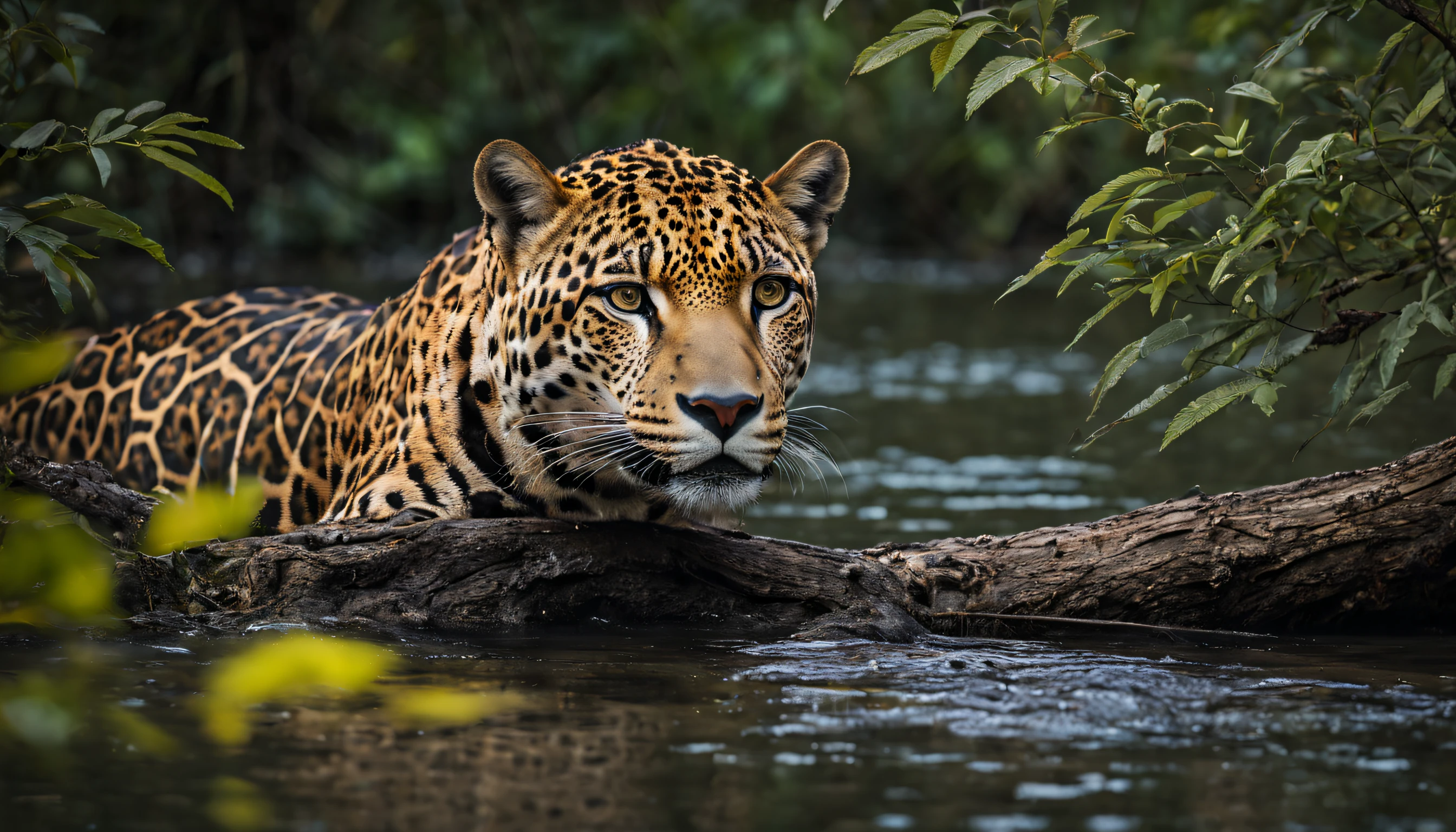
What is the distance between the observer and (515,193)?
5.14 metres

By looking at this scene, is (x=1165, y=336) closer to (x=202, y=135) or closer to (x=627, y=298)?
(x=627, y=298)

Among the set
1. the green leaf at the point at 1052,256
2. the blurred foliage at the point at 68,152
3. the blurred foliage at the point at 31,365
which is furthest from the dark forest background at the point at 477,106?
the blurred foliage at the point at 31,365

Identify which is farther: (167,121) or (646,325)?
(646,325)

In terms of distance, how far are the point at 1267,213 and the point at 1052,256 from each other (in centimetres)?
67

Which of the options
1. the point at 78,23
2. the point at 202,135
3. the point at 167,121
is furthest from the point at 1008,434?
the point at 167,121

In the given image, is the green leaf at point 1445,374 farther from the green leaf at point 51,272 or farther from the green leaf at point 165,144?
the green leaf at point 51,272

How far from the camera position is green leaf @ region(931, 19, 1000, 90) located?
4.33 meters

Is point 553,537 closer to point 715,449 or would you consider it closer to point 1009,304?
point 715,449

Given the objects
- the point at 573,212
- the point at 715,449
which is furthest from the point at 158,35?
the point at 715,449

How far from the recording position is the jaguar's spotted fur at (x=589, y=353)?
15.4 feet

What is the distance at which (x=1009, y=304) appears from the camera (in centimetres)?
2206

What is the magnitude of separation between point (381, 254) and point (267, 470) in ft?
59.9

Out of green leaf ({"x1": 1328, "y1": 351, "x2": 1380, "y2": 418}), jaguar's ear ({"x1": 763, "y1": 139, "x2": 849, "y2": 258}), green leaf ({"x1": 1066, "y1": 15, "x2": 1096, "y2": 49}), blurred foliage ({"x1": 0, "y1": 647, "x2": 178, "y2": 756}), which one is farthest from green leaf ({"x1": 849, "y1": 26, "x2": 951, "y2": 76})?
blurred foliage ({"x1": 0, "y1": 647, "x2": 178, "y2": 756})

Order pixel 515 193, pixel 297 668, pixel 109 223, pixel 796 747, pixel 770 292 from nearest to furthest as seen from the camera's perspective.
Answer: pixel 297 668 < pixel 796 747 < pixel 109 223 < pixel 770 292 < pixel 515 193
